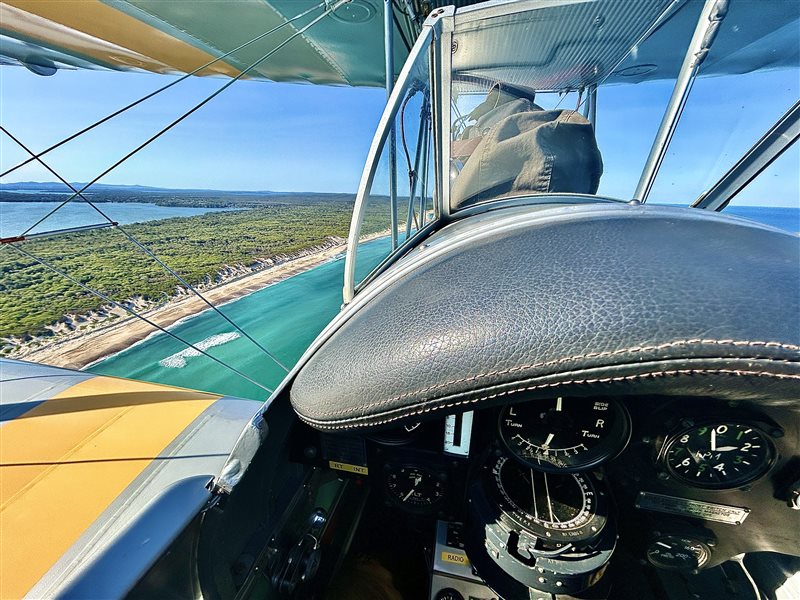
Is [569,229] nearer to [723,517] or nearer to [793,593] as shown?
[723,517]

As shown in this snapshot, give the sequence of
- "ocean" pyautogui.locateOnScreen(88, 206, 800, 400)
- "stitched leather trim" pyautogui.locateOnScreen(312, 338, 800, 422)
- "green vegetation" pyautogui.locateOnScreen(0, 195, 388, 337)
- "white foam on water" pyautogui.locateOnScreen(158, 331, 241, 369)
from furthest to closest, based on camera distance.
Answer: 1. "white foam on water" pyautogui.locateOnScreen(158, 331, 241, 369)
2. "ocean" pyautogui.locateOnScreen(88, 206, 800, 400)
3. "green vegetation" pyautogui.locateOnScreen(0, 195, 388, 337)
4. "stitched leather trim" pyautogui.locateOnScreen(312, 338, 800, 422)

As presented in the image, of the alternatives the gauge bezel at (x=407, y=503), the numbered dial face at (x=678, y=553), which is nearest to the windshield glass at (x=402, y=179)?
the gauge bezel at (x=407, y=503)

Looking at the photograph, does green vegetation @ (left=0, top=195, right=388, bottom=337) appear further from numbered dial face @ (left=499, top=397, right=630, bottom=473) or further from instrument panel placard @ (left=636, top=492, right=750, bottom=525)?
instrument panel placard @ (left=636, top=492, right=750, bottom=525)

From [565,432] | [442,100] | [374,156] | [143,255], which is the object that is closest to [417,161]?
[442,100]

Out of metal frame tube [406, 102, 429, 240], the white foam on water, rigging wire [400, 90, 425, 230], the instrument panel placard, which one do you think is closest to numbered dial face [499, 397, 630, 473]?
the instrument panel placard

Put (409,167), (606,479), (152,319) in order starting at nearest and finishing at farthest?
1. (606,479)
2. (409,167)
3. (152,319)

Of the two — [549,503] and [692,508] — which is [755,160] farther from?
[549,503]

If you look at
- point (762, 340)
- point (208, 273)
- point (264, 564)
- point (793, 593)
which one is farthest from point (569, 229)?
point (208, 273)
